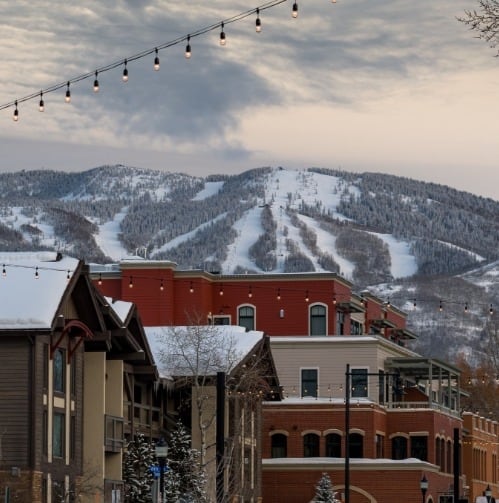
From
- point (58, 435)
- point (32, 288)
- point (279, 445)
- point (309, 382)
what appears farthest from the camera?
point (309, 382)

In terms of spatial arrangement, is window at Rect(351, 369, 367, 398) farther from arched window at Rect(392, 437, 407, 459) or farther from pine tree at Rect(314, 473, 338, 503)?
pine tree at Rect(314, 473, 338, 503)

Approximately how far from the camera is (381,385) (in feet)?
329

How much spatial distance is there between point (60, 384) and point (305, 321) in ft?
143

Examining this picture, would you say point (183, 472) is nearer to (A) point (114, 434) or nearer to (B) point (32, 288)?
(A) point (114, 434)

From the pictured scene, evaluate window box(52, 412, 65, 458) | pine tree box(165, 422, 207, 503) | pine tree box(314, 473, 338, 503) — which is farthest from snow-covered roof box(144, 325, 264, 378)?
window box(52, 412, 65, 458)

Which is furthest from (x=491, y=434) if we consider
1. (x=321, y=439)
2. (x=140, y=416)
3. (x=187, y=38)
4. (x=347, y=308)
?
(x=187, y=38)

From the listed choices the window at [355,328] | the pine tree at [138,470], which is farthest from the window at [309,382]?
the pine tree at [138,470]

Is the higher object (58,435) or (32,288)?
(32,288)

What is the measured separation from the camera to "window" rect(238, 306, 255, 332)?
106 meters

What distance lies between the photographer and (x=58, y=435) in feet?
206

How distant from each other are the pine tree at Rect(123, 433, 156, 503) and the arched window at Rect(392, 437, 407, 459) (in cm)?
2754

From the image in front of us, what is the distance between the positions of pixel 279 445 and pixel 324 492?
978cm

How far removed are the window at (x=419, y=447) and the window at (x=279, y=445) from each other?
690 cm

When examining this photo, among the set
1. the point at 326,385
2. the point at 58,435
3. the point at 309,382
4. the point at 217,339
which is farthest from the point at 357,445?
the point at 58,435
